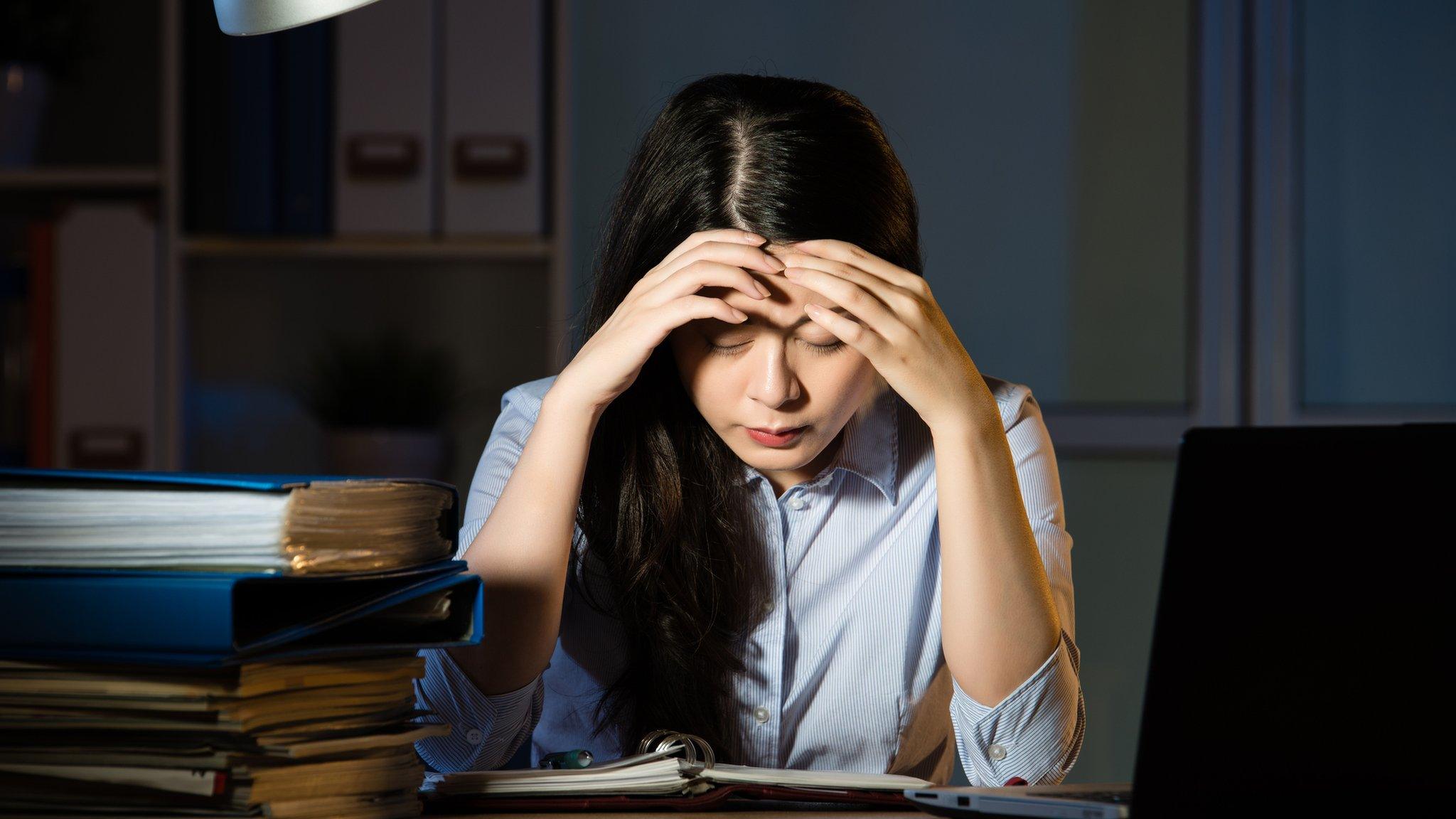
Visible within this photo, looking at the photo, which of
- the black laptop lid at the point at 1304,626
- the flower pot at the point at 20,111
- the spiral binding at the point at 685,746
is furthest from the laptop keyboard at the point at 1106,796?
the flower pot at the point at 20,111

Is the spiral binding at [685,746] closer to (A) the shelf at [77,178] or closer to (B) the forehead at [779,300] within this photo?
(B) the forehead at [779,300]

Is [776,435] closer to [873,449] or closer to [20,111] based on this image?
[873,449]

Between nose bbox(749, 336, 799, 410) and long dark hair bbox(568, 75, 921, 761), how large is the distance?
110 millimetres

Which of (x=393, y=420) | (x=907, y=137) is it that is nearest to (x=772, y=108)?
(x=393, y=420)

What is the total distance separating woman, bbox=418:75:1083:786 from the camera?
3.23 feet

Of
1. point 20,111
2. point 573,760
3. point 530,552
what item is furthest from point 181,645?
point 20,111

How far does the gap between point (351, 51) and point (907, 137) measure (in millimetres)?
1101

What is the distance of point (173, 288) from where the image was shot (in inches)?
81.4

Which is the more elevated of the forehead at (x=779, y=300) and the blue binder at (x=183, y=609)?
the forehead at (x=779, y=300)

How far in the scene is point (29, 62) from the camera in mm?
2148

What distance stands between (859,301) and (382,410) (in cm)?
143

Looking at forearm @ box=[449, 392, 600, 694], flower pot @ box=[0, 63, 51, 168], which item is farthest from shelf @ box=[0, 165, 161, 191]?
forearm @ box=[449, 392, 600, 694]

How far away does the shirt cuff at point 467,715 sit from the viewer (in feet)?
3.34

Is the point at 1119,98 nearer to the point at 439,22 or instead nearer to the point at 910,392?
the point at 439,22
